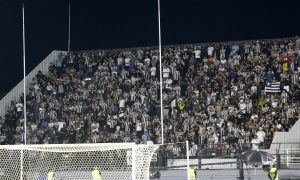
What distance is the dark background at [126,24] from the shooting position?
1548 inches

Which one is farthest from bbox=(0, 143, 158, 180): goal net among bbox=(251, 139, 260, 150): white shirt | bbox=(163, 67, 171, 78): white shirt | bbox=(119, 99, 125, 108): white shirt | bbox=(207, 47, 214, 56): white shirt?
bbox=(207, 47, 214, 56): white shirt

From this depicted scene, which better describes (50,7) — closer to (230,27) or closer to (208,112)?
(230,27)

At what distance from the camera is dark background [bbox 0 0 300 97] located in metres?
39.3

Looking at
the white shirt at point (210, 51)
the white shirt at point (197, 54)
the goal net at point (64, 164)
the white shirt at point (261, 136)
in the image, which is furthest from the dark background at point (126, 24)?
the goal net at point (64, 164)

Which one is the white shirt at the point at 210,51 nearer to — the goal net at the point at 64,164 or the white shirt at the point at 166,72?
the white shirt at the point at 166,72

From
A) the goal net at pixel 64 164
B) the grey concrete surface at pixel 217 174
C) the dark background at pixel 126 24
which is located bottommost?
the grey concrete surface at pixel 217 174

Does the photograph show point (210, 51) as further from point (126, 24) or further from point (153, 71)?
point (126, 24)

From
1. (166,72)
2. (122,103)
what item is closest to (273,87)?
(166,72)

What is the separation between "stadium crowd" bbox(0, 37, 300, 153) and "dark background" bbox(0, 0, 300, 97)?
6.29ft

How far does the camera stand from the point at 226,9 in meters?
40.3

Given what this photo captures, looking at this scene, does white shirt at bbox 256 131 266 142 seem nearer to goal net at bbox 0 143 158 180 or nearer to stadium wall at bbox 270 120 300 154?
stadium wall at bbox 270 120 300 154

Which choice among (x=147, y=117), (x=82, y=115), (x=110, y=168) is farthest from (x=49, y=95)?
(x=110, y=168)

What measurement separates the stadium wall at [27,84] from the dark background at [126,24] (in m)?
0.30

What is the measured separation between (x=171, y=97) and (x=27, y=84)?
814 cm
